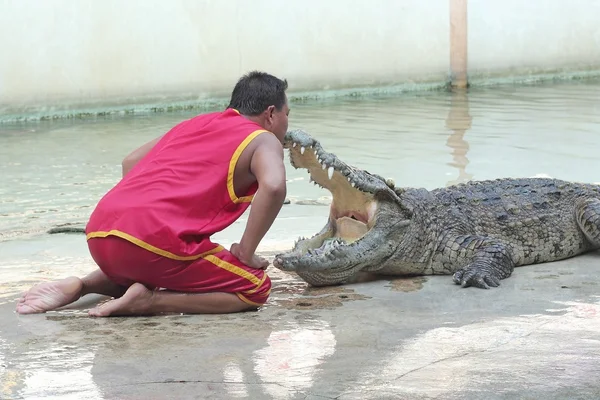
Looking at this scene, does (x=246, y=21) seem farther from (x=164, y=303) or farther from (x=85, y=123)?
(x=164, y=303)

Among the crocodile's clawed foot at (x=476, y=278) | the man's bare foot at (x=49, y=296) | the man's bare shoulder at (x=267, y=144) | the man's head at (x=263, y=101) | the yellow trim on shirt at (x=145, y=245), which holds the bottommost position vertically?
the crocodile's clawed foot at (x=476, y=278)

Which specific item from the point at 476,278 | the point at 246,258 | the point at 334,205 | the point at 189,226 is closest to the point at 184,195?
the point at 189,226

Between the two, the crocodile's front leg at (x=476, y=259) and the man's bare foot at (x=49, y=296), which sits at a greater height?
the man's bare foot at (x=49, y=296)

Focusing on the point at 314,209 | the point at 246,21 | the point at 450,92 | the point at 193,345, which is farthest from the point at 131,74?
the point at 193,345

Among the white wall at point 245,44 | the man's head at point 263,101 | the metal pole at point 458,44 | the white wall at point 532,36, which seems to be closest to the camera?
the man's head at point 263,101

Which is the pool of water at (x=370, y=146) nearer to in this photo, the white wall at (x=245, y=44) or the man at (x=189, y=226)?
the white wall at (x=245, y=44)

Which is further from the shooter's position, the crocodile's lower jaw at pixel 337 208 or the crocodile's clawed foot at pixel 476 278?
the crocodile's lower jaw at pixel 337 208

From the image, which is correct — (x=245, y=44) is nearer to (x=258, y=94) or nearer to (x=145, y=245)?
(x=258, y=94)

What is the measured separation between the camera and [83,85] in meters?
13.3

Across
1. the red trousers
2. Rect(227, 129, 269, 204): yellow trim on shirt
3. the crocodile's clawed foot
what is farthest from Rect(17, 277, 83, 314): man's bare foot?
the crocodile's clawed foot

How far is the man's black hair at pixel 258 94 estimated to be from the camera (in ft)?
13.9

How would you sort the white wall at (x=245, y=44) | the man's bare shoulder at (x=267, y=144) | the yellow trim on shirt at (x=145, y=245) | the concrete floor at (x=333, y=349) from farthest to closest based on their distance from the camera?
the white wall at (x=245, y=44), the man's bare shoulder at (x=267, y=144), the yellow trim on shirt at (x=145, y=245), the concrete floor at (x=333, y=349)

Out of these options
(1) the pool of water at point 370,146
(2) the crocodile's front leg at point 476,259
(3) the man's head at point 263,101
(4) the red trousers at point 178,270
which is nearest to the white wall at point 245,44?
(1) the pool of water at point 370,146

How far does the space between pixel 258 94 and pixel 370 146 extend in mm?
5773
